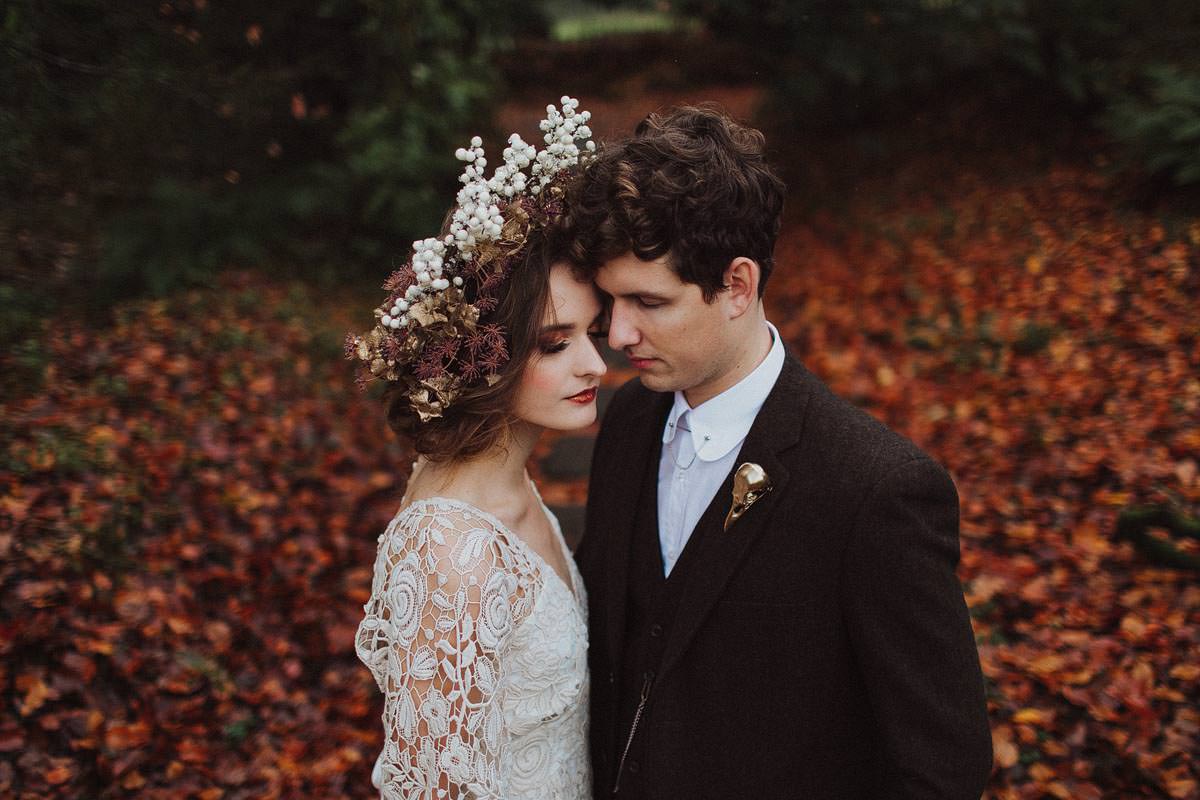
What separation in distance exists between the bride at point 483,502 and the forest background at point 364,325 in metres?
1.90

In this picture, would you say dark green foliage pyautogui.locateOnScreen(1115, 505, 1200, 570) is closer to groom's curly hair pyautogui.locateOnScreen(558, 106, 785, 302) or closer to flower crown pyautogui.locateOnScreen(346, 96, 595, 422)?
groom's curly hair pyautogui.locateOnScreen(558, 106, 785, 302)

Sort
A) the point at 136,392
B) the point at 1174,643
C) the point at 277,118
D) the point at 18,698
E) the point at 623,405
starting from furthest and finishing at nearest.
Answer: the point at 277,118
the point at 136,392
the point at 1174,643
the point at 18,698
the point at 623,405

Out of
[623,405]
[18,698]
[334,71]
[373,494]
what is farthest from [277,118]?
[623,405]

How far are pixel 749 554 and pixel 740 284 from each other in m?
0.71

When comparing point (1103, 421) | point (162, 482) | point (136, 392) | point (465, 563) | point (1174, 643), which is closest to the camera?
point (465, 563)

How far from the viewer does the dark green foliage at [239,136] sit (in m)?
5.89

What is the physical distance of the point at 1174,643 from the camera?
3846 millimetres

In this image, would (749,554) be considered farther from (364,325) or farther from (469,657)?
(364,325)

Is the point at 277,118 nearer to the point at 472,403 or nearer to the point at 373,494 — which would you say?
the point at 373,494

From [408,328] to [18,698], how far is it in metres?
2.73

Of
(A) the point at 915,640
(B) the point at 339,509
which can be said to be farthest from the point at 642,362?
(B) the point at 339,509

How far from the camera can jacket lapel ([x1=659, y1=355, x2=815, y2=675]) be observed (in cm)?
214

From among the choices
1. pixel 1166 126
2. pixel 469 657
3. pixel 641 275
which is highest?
pixel 1166 126

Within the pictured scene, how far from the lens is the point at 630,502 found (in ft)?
8.18
